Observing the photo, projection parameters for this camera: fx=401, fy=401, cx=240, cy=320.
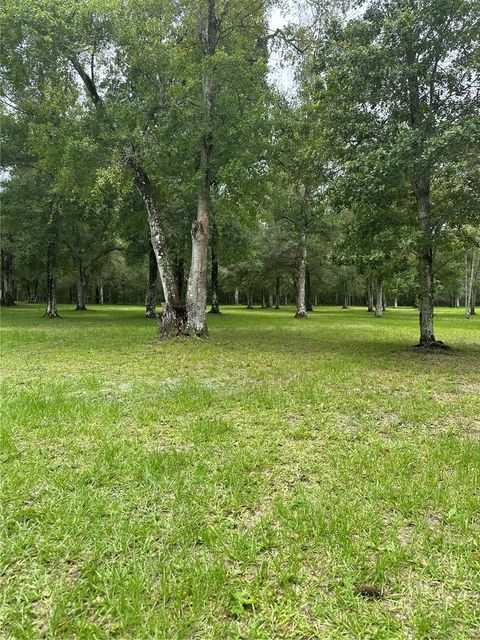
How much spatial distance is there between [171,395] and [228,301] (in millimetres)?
58366

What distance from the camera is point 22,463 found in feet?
11.4

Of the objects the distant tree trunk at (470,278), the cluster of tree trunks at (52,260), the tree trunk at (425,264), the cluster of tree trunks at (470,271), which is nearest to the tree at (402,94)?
the tree trunk at (425,264)

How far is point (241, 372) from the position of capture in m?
7.79

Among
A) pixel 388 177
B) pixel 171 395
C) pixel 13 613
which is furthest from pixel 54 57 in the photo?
pixel 13 613

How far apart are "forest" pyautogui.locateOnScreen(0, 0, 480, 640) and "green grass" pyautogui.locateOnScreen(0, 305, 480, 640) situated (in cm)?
2

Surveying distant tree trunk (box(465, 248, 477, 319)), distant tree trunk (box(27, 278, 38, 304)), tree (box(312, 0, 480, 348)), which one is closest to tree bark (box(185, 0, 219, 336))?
tree (box(312, 0, 480, 348))

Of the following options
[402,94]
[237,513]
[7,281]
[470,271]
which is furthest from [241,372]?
[7,281]

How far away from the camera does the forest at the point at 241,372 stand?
6.99 feet

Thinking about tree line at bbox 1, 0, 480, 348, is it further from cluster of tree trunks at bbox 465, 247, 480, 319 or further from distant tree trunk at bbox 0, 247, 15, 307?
distant tree trunk at bbox 0, 247, 15, 307

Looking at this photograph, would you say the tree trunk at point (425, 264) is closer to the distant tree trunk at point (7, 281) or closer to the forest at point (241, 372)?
the forest at point (241, 372)

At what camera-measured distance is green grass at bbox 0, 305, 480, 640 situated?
1952mm

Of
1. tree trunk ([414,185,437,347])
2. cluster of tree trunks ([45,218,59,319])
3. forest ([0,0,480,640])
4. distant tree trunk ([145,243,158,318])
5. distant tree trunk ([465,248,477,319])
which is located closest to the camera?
forest ([0,0,480,640])

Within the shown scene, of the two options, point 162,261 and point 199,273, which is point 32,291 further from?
point 199,273

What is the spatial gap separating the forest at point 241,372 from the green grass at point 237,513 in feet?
0.06
